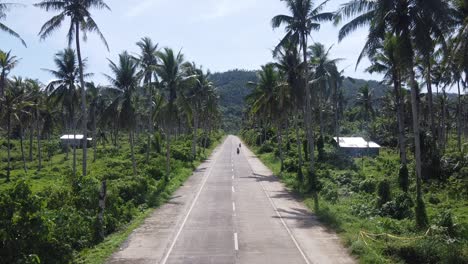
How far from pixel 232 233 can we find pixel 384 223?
19.8 feet

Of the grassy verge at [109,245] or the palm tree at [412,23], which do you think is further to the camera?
the palm tree at [412,23]

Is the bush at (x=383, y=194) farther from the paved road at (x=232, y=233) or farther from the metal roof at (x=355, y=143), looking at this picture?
the metal roof at (x=355, y=143)

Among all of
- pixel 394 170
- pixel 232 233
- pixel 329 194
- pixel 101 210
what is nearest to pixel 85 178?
pixel 101 210

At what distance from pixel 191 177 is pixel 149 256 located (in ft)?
81.8

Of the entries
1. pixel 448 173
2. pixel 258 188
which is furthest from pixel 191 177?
pixel 448 173

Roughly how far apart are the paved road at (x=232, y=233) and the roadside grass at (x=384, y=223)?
728 millimetres

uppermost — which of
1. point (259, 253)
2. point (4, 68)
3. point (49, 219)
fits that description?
point (4, 68)

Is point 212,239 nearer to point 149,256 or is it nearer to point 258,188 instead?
point 149,256

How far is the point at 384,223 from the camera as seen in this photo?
18875 millimetres

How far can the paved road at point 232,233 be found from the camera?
15.2 m

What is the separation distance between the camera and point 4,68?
38.9 meters

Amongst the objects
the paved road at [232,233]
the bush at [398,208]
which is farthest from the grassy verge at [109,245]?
the bush at [398,208]

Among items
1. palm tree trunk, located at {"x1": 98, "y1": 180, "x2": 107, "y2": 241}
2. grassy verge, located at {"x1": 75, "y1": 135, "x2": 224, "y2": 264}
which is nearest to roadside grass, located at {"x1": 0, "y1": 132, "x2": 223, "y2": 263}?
grassy verge, located at {"x1": 75, "y1": 135, "x2": 224, "y2": 264}

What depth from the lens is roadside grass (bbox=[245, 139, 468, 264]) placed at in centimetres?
1435
